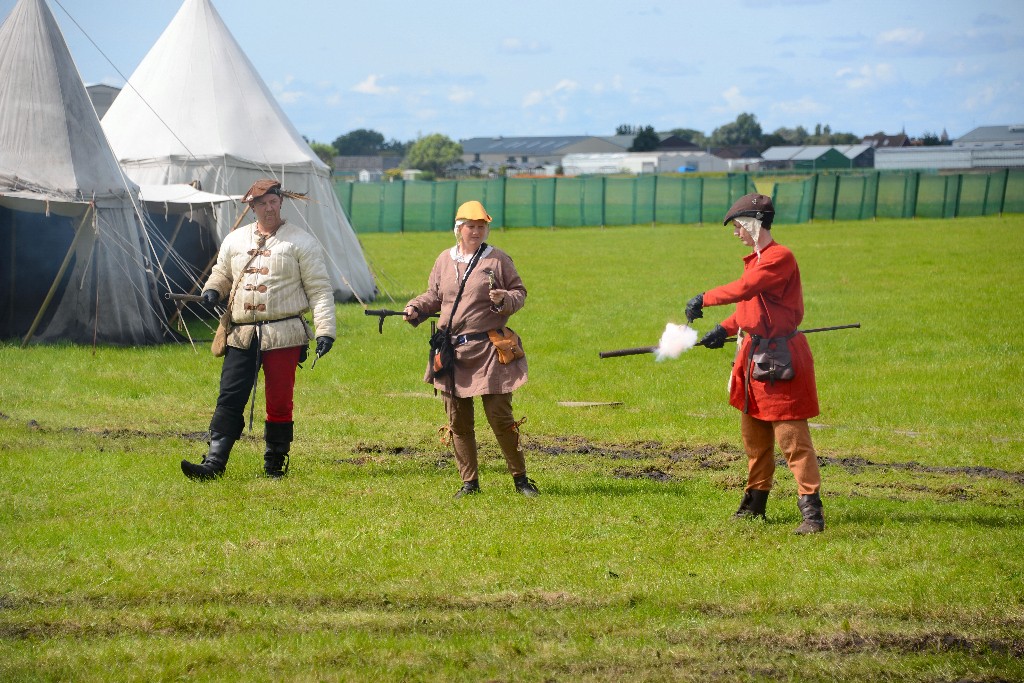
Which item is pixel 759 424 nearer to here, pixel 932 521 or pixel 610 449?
pixel 932 521

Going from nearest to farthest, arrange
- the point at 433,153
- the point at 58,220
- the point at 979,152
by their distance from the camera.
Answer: the point at 58,220, the point at 979,152, the point at 433,153

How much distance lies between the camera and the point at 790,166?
10631 centimetres

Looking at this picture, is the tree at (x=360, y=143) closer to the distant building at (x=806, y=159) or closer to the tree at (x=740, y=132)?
the tree at (x=740, y=132)

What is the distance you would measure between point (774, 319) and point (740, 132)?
166873mm

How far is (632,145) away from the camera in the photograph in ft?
457

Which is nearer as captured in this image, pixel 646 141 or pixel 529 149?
pixel 646 141


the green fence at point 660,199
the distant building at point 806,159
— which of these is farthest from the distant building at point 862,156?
the green fence at point 660,199

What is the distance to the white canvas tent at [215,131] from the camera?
19.5 m

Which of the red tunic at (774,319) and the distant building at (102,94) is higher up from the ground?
the distant building at (102,94)

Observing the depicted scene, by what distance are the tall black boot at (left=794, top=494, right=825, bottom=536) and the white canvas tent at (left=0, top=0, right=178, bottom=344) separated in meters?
10.4

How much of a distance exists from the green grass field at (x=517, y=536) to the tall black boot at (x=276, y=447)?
6.2 inches

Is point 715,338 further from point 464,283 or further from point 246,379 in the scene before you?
point 246,379

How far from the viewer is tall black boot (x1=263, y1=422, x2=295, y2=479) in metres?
8.14

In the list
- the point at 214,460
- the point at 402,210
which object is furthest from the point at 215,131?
the point at 402,210
